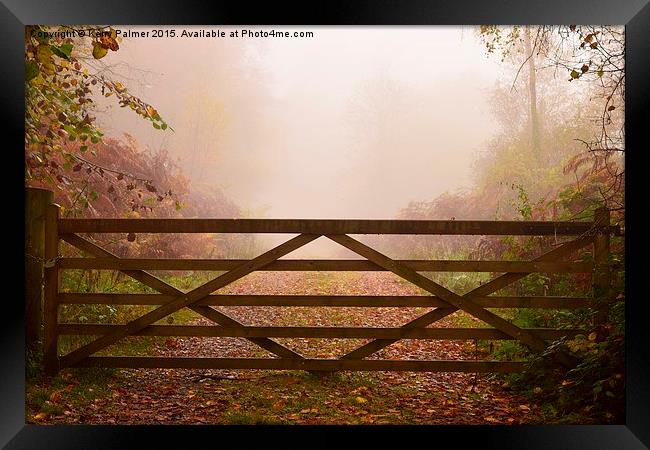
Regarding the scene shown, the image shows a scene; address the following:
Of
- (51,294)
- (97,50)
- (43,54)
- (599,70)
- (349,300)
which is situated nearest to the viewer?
(97,50)

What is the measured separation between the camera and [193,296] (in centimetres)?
454

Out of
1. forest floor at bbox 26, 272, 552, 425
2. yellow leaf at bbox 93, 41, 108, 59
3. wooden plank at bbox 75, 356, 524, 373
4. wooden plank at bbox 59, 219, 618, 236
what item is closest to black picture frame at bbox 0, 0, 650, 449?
yellow leaf at bbox 93, 41, 108, 59

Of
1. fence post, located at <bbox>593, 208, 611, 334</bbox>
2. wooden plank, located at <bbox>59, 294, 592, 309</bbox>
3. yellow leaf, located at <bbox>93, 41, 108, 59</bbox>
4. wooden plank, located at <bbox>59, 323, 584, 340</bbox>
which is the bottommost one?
wooden plank, located at <bbox>59, 323, 584, 340</bbox>

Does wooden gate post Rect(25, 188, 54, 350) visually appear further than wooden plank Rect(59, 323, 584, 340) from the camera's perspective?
Yes

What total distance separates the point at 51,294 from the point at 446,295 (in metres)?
3.84

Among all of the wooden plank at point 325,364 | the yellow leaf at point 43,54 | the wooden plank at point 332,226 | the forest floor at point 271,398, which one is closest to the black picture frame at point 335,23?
the yellow leaf at point 43,54

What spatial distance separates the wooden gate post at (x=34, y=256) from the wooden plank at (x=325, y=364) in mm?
1066

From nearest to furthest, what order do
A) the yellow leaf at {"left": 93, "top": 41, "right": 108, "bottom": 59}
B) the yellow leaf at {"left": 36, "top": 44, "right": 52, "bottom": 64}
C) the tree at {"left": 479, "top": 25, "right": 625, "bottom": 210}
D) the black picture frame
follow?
the black picture frame, the yellow leaf at {"left": 93, "top": 41, "right": 108, "bottom": 59}, the yellow leaf at {"left": 36, "top": 44, "right": 52, "bottom": 64}, the tree at {"left": 479, "top": 25, "right": 625, "bottom": 210}

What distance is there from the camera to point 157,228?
460 centimetres

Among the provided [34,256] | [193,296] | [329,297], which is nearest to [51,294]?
[34,256]

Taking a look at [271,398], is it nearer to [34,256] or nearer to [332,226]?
[332,226]

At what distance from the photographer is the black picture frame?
330cm

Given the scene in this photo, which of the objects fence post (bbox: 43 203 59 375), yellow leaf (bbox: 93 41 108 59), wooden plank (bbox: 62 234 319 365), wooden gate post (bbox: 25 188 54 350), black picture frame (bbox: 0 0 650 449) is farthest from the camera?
wooden gate post (bbox: 25 188 54 350)

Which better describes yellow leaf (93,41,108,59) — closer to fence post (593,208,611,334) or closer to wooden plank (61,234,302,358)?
wooden plank (61,234,302,358)
